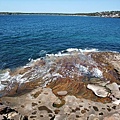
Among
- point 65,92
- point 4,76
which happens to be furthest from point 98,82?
point 4,76

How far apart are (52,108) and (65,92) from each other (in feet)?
12.1

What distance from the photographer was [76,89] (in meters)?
23.4

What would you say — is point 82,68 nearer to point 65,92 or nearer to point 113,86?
point 113,86

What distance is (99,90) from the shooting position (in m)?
22.8

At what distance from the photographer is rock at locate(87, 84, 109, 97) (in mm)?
21938

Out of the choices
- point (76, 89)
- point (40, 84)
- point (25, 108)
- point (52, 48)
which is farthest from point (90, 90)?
point (52, 48)

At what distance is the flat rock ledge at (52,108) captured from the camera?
1755 centimetres

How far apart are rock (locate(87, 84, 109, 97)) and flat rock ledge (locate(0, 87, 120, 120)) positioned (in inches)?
70.4

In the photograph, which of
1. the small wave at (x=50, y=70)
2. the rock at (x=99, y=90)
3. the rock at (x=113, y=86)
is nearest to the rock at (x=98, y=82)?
the rock at (x=113, y=86)

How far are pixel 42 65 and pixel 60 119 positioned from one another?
573 inches

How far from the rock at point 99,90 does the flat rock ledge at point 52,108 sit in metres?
1.79

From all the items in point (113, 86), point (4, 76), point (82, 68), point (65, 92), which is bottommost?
point (4, 76)

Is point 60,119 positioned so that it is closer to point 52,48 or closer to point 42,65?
point 42,65

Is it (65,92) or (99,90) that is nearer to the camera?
(65,92)
